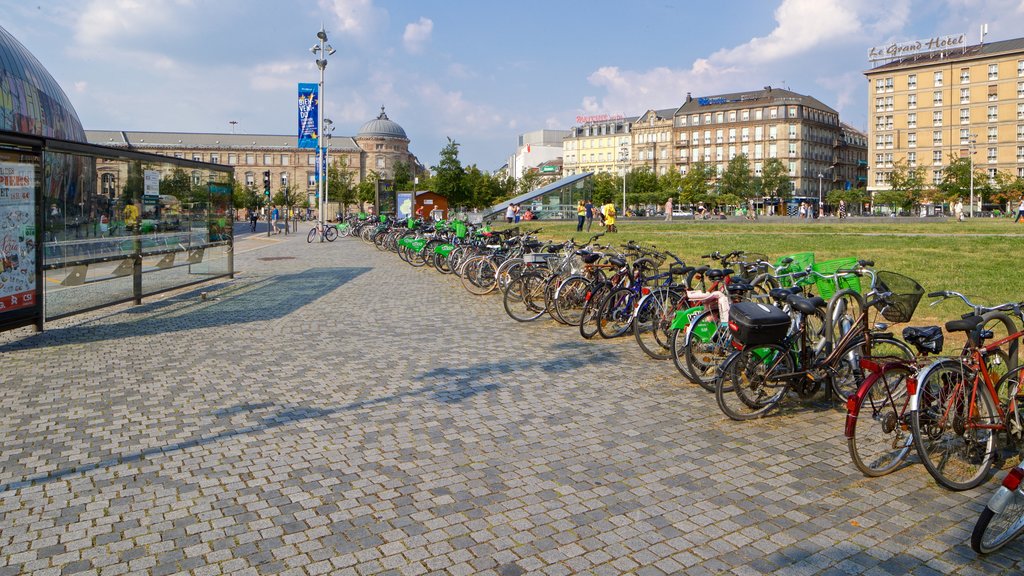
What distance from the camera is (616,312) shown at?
9172 millimetres

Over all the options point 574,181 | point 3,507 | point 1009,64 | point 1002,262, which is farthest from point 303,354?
point 1009,64

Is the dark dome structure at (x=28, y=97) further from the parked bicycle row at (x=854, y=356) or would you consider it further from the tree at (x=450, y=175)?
the parked bicycle row at (x=854, y=356)

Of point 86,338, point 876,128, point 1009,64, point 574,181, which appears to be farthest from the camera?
point 876,128

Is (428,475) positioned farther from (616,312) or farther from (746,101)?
(746,101)

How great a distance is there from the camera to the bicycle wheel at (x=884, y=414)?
457 cm

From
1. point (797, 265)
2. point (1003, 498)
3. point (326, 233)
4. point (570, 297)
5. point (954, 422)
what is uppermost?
point (326, 233)

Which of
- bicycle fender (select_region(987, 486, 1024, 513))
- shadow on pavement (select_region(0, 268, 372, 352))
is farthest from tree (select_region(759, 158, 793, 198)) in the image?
bicycle fender (select_region(987, 486, 1024, 513))

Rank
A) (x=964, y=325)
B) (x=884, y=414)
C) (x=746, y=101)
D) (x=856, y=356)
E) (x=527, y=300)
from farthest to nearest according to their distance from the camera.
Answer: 1. (x=746, y=101)
2. (x=527, y=300)
3. (x=856, y=356)
4. (x=884, y=414)
5. (x=964, y=325)

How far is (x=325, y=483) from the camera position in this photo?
15.3ft

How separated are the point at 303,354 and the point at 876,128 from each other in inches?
3920

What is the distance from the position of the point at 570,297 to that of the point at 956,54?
322 feet

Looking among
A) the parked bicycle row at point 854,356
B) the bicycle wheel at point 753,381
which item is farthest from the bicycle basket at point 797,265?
the bicycle wheel at point 753,381

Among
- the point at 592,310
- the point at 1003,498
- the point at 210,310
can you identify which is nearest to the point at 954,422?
the point at 1003,498

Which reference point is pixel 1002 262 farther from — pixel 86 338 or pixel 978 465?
pixel 86 338
